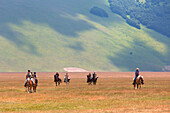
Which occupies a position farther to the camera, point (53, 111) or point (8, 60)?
point (8, 60)

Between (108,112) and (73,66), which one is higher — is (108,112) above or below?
below

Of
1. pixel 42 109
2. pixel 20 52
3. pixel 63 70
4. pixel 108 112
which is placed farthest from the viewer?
pixel 20 52

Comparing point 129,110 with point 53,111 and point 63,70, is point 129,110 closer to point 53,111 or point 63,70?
point 53,111

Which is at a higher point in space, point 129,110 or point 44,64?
point 44,64

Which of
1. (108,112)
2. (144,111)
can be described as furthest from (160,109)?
(108,112)

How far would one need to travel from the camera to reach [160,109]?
25609 millimetres

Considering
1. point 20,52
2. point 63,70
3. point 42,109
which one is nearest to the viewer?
point 42,109

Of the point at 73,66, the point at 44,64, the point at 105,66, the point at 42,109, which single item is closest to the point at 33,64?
the point at 44,64

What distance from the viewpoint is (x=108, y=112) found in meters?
24.8

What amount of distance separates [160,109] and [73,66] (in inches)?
6496

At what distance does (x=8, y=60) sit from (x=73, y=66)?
26.2 metres

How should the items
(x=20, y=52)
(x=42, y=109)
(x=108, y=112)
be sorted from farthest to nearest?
(x=20, y=52) < (x=42, y=109) < (x=108, y=112)

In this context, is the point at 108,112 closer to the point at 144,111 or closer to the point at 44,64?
the point at 144,111

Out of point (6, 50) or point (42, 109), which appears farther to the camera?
point (6, 50)
